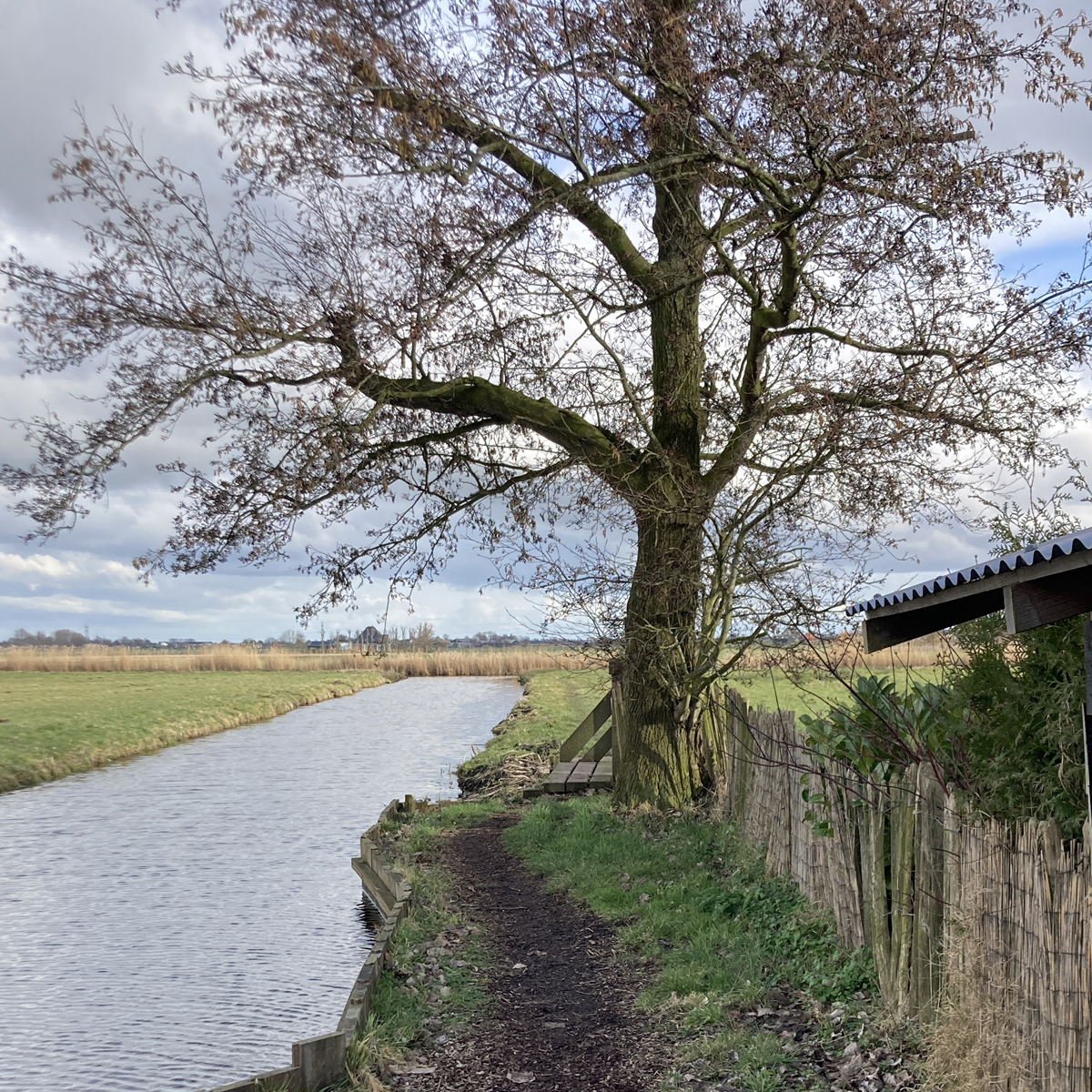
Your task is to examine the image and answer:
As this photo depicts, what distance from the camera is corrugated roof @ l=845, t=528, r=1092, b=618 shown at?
169 inches

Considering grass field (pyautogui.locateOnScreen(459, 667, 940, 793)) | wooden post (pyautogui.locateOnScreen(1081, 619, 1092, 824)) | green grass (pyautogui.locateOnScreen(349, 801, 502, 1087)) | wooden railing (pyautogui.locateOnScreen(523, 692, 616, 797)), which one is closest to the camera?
wooden post (pyautogui.locateOnScreen(1081, 619, 1092, 824))

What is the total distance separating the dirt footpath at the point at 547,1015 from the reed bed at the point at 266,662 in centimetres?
5260

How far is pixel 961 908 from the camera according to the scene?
5.61 meters

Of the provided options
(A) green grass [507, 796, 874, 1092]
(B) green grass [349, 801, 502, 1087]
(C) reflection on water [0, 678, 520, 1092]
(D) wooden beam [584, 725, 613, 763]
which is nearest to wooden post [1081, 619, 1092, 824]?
(A) green grass [507, 796, 874, 1092]

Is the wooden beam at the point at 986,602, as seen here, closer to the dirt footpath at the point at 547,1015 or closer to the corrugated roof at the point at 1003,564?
the corrugated roof at the point at 1003,564

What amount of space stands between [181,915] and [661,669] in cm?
649

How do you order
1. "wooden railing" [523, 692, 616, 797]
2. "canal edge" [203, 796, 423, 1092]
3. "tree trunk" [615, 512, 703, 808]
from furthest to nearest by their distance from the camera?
"wooden railing" [523, 692, 616, 797]
"tree trunk" [615, 512, 703, 808]
"canal edge" [203, 796, 423, 1092]

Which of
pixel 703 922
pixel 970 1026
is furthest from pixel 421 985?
pixel 970 1026

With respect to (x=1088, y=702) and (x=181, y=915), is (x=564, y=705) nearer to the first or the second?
(x=181, y=915)

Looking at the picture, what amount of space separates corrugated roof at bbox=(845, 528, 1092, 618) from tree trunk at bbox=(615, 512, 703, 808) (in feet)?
18.4

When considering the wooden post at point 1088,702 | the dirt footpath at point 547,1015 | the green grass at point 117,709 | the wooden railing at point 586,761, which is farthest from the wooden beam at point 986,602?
the green grass at point 117,709

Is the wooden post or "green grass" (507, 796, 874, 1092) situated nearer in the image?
the wooden post

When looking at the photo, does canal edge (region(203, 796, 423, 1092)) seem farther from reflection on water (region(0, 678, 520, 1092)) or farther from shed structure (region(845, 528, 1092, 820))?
shed structure (region(845, 528, 1092, 820))

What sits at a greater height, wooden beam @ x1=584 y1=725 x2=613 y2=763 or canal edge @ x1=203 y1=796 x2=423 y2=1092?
wooden beam @ x1=584 y1=725 x2=613 y2=763
